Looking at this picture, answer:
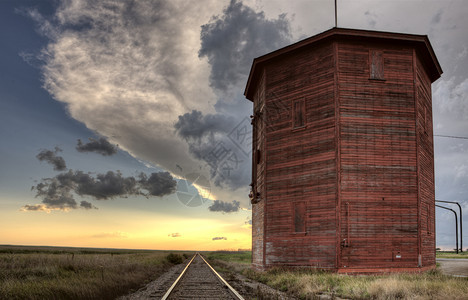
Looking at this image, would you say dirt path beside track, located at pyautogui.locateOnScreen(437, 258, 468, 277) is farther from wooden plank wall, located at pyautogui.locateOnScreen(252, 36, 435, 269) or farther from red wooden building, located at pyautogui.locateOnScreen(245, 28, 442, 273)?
red wooden building, located at pyautogui.locateOnScreen(245, 28, 442, 273)

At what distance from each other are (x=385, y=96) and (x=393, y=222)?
238 inches

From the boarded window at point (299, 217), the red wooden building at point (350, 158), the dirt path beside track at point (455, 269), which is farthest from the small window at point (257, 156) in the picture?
the dirt path beside track at point (455, 269)

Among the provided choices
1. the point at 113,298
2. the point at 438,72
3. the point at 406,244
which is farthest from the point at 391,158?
the point at 113,298

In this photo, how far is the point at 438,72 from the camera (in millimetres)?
23000

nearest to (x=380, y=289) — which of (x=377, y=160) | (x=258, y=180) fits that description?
(x=377, y=160)

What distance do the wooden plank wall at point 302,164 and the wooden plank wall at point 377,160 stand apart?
2.10 ft

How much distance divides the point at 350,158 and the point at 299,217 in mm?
3776

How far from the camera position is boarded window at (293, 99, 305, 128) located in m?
19.5

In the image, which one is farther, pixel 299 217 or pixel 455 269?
pixel 455 269

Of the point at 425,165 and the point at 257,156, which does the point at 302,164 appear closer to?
the point at 257,156

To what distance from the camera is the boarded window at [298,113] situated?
19530mm

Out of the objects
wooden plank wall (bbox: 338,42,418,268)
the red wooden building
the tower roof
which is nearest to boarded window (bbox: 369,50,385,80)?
the red wooden building

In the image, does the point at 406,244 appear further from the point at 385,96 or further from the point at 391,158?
the point at 385,96

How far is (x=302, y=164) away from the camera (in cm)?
1911
